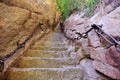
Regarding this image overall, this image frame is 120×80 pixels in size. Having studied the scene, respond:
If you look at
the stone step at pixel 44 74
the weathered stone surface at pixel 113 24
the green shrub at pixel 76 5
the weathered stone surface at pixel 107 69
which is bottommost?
the stone step at pixel 44 74

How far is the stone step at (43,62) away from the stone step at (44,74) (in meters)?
0.50

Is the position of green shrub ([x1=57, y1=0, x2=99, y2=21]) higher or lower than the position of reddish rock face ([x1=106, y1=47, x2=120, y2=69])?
higher

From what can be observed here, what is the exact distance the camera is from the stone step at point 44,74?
3.18 metres

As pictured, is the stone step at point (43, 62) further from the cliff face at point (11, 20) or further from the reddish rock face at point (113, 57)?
the reddish rock face at point (113, 57)

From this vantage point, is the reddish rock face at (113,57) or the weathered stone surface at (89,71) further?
the weathered stone surface at (89,71)

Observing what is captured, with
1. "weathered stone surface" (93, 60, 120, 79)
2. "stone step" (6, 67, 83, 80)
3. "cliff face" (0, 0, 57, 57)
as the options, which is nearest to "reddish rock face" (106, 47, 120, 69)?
"weathered stone surface" (93, 60, 120, 79)

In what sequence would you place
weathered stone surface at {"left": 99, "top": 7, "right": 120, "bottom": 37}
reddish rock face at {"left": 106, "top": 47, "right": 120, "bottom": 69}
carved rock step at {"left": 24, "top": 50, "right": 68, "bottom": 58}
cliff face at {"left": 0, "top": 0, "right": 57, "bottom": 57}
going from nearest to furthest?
reddish rock face at {"left": 106, "top": 47, "right": 120, "bottom": 69}
weathered stone surface at {"left": 99, "top": 7, "right": 120, "bottom": 37}
cliff face at {"left": 0, "top": 0, "right": 57, "bottom": 57}
carved rock step at {"left": 24, "top": 50, "right": 68, "bottom": 58}

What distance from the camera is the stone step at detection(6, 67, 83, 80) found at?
3.18 meters

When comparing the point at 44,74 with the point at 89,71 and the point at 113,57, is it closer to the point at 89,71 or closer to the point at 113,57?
the point at 89,71

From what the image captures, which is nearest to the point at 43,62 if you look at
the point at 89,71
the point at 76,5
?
the point at 89,71

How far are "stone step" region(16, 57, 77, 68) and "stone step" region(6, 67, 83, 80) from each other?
0.50 metres

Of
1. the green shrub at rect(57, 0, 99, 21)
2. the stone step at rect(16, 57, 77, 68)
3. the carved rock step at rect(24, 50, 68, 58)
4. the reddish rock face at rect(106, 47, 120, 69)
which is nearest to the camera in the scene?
the reddish rock face at rect(106, 47, 120, 69)

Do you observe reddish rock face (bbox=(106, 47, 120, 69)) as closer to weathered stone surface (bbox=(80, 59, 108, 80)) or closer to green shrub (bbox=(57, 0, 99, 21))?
weathered stone surface (bbox=(80, 59, 108, 80))

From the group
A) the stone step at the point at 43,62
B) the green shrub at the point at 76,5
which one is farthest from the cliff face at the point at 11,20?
the green shrub at the point at 76,5
